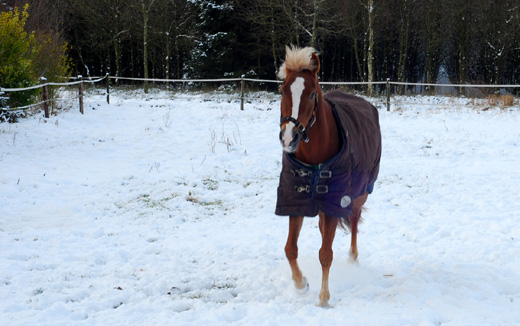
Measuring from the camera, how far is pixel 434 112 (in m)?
15.0

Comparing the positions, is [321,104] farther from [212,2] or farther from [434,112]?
[212,2]

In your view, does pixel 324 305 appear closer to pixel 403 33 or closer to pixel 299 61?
pixel 299 61

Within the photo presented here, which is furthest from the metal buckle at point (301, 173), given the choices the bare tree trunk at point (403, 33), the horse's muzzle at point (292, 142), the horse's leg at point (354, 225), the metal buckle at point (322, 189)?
the bare tree trunk at point (403, 33)

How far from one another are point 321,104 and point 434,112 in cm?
1265

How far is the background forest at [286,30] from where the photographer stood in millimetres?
25047

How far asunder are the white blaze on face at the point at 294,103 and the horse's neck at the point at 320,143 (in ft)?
0.92

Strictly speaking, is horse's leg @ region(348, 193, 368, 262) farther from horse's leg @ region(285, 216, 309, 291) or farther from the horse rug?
horse's leg @ region(285, 216, 309, 291)

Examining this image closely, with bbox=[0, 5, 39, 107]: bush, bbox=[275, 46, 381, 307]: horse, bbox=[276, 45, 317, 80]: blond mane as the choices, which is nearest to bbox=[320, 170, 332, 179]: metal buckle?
bbox=[275, 46, 381, 307]: horse

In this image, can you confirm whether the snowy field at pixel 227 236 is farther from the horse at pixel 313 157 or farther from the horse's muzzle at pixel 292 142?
the horse's muzzle at pixel 292 142

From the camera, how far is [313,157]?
3615 mm

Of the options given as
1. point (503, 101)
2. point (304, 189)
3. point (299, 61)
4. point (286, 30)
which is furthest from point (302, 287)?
point (286, 30)

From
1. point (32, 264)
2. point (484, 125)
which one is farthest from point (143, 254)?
point (484, 125)

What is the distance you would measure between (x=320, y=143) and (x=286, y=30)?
24226 mm

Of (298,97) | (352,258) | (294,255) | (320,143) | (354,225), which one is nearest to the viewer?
(298,97)
